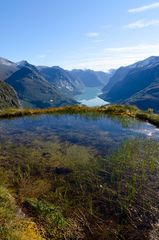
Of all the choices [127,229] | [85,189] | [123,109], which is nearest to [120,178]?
[85,189]

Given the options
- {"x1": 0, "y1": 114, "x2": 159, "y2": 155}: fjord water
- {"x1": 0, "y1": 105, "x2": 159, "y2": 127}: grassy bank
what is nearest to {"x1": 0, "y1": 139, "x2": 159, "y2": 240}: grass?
{"x1": 0, "y1": 114, "x2": 159, "y2": 155}: fjord water

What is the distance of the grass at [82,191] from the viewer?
14.7 m

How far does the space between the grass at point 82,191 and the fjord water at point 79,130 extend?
2.07 meters

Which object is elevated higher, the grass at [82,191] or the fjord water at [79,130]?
the fjord water at [79,130]

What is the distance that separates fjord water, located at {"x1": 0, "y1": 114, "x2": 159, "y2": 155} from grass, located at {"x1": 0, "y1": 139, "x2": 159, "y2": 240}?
2.07m

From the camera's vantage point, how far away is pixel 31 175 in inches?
823

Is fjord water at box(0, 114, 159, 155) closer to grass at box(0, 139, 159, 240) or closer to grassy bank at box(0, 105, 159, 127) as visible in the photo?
grassy bank at box(0, 105, 159, 127)

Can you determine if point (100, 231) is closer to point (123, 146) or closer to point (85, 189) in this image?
point (85, 189)

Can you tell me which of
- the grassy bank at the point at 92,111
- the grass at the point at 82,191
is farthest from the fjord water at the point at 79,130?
the grass at the point at 82,191

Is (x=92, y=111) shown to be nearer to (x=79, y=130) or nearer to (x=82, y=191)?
(x=79, y=130)

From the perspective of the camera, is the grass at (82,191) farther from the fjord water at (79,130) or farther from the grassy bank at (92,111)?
the grassy bank at (92,111)

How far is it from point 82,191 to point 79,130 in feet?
47.3

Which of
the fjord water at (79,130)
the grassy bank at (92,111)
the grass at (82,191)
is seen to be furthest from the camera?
the grassy bank at (92,111)

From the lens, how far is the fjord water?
28625 millimetres
